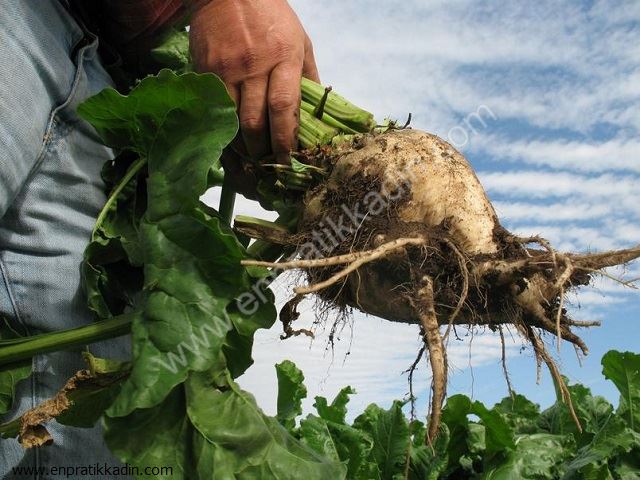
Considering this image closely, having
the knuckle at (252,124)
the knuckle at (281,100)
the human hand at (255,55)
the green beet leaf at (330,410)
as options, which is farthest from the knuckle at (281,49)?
the green beet leaf at (330,410)

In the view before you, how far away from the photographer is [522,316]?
8.65 ft

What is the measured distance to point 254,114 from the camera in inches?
95.8

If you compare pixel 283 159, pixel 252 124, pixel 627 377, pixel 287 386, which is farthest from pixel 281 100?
pixel 627 377

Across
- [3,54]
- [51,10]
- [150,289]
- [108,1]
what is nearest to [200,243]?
[150,289]

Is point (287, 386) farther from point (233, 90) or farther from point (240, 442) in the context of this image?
point (233, 90)

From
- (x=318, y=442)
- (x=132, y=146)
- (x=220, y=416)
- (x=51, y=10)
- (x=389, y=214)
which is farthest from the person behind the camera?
(x=318, y=442)

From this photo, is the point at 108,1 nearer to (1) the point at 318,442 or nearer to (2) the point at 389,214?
(2) the point at 389,214

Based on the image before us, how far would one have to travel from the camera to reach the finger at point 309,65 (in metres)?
2.76

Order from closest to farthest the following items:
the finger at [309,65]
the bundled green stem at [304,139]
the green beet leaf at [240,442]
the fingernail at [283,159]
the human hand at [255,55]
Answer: the green beet leaf at [240,442] → the bundled green stem at [304,139] → the human hand at [255,55] → the fingernail at [283,159] → the finger at [309,65]

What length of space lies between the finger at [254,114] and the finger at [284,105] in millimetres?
26

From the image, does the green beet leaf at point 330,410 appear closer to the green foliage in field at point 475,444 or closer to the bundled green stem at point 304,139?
the green foliage in field at point 475,444

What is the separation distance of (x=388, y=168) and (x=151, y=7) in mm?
1148

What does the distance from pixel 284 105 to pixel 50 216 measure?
89cm

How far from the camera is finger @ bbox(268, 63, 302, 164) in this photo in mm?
2412
